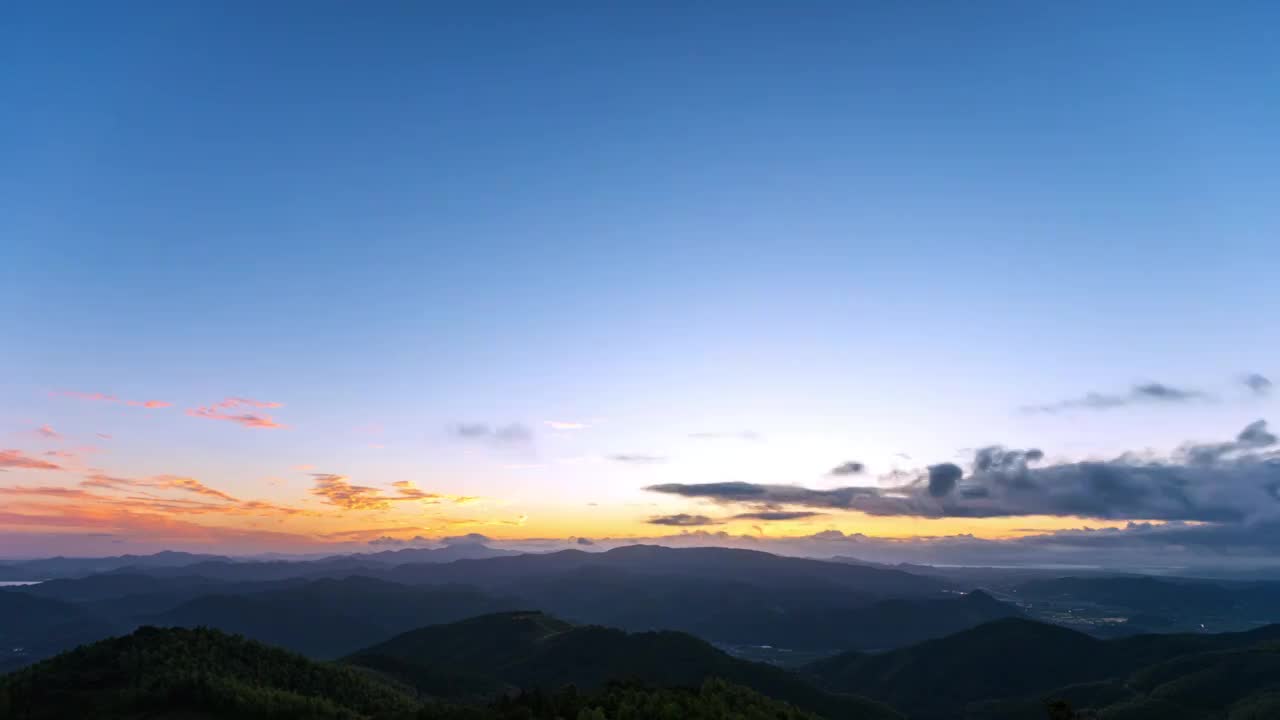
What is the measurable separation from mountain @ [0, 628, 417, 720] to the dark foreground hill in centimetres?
10

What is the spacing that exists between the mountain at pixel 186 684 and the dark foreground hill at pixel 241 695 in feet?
0.34

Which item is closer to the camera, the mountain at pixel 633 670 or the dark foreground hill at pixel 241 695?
the dark foreground hill at pixel 241 695

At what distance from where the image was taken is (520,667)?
194375 mm

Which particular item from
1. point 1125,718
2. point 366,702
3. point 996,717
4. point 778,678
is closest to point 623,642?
point 778,678

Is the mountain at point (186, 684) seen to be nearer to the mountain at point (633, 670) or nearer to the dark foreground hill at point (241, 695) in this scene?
the dark foreground hill at point (241, 695)

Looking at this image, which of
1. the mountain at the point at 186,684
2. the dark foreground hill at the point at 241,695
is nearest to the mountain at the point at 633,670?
the mountain at the point at 186,684

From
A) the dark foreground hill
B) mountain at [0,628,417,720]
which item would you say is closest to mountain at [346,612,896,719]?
mountain at [0,628,417,720]

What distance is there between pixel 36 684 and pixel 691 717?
54455mm

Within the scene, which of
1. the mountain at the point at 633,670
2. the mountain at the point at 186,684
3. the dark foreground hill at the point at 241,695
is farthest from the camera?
the mountain at the point at 633,670

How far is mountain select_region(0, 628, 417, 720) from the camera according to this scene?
50.9 metres

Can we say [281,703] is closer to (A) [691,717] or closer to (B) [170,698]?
(B) [170,698]

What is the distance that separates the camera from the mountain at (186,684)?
167 ft

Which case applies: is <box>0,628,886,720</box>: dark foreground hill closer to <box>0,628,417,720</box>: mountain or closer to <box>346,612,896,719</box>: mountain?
<box>0,628,417,720</box>: mountain

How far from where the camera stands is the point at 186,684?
54.1 m
